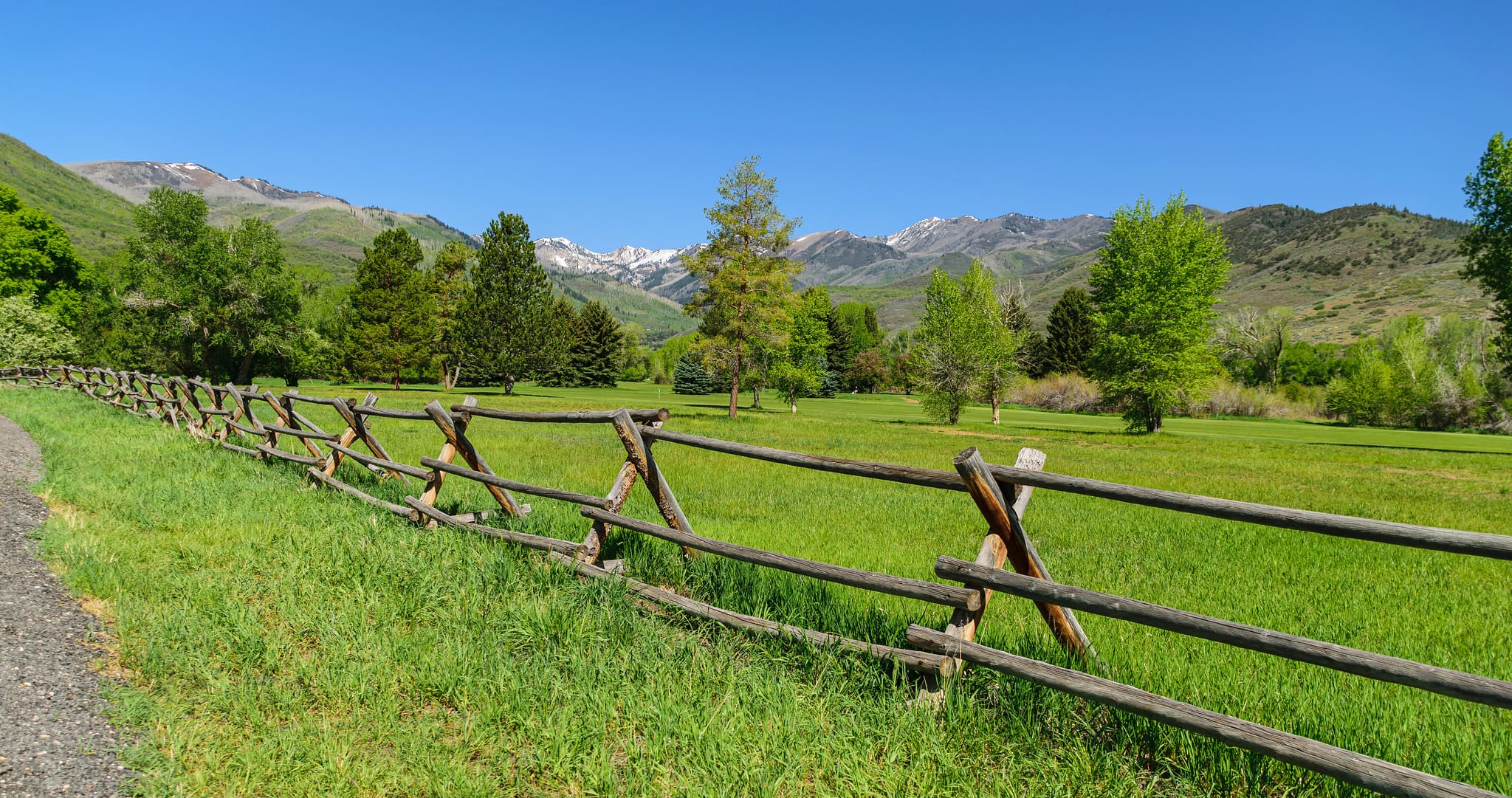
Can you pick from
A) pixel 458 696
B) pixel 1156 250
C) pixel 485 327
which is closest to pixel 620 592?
pixel 458 696

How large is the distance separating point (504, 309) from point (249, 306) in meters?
17.1

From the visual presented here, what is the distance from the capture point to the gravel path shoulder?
305 cm

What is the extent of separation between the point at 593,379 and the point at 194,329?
42494 mm

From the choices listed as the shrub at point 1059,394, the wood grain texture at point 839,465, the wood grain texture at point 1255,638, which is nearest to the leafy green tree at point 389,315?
the shrub at point 1059,394

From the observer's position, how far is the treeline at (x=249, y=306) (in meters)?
46.5

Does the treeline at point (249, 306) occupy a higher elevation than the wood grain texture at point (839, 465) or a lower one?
higher

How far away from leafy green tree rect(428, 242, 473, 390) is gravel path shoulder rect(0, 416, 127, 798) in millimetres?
57601

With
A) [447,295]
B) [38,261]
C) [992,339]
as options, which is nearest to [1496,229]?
[992,339]

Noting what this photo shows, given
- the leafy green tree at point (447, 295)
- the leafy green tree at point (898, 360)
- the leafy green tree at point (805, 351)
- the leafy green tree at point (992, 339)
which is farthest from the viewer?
the leafy green tree at point (898, 360)

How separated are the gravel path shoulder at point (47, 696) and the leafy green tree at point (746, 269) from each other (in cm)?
2982

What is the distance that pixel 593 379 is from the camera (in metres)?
85.8

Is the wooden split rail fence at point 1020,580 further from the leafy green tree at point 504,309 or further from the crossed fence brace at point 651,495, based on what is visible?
the leafy green tree at point 504,309

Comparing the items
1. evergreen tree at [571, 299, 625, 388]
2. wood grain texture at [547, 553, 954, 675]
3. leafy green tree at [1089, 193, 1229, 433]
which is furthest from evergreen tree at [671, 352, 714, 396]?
wood grain texture at [547, 553, 954, 675]

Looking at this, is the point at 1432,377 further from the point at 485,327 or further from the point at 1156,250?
the point at 485,327
